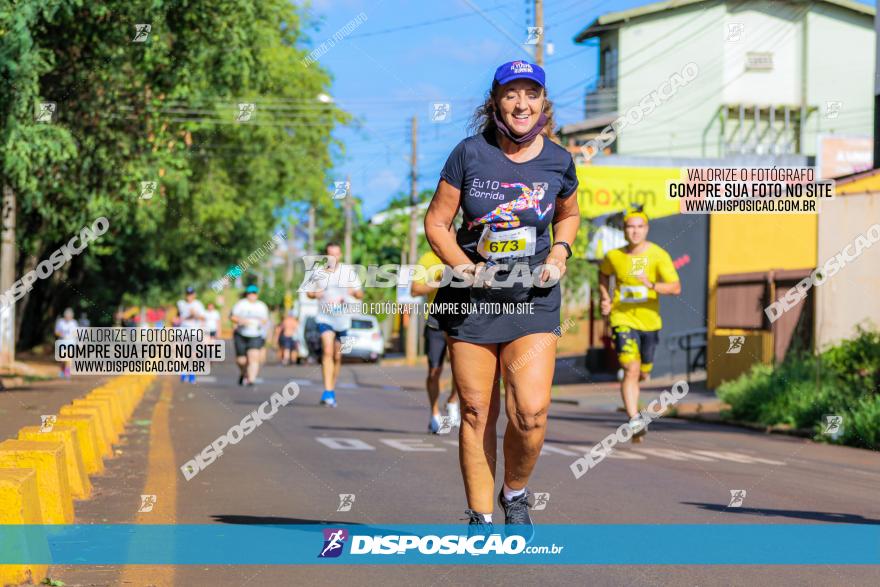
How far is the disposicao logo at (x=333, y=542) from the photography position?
6.10 meters

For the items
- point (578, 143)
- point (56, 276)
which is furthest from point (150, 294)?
point (578, 143)

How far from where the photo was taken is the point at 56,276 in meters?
44.2

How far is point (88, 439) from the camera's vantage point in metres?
9.03

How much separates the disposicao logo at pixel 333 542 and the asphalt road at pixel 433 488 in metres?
0.32

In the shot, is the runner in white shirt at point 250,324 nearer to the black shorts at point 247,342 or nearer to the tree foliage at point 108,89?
the black shorts at point 247,342

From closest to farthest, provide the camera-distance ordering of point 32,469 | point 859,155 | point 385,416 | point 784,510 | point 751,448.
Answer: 1. point 32,469
2. point 784,510
3. point 751,448
4. point 385,416
5. point 859,155

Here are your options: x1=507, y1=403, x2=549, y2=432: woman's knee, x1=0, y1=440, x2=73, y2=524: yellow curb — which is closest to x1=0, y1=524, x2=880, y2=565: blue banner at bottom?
x1=0, y1=440, x2=73, y2=524: yellow curb

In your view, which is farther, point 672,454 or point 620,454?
point 672,454

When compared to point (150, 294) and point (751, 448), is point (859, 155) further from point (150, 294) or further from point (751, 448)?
point (751, 448)

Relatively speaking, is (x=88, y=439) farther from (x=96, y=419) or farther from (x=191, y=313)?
(x=191, y=313)

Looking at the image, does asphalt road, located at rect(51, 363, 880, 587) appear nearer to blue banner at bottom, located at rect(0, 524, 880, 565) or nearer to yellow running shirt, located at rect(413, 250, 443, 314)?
blue banner at bottom, located at rect(0, 524, 880, 565)

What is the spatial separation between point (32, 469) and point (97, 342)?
25.4m

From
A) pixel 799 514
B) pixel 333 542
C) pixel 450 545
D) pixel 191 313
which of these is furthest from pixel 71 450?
pixel 191 313

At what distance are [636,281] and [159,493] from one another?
18.0ft
